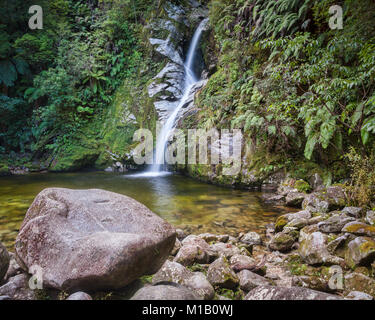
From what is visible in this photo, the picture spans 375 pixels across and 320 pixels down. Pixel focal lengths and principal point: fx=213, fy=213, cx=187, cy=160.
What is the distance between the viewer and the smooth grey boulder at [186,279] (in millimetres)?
1894

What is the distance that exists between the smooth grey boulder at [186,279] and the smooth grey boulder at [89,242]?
0.36 feet

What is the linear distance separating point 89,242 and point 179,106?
996cm

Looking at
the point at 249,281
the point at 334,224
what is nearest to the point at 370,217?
the point at 334,224

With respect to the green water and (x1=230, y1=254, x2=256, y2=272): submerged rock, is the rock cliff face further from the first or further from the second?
(x1=230, y1=254, x2=256, y2=272): submerged rock

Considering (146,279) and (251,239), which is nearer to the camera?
(146,279)

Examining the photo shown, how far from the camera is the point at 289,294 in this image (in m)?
1.63

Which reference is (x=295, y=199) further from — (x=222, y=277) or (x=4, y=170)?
(x=4, y=170)

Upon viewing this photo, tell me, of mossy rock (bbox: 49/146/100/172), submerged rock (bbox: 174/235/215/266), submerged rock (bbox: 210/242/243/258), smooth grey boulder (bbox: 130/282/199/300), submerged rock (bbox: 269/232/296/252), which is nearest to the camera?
smooth grey boulder (bbox: 130/282/199/300)

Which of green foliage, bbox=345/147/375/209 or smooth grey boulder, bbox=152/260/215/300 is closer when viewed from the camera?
smooth grey boulder, bbox=152/260/215/300

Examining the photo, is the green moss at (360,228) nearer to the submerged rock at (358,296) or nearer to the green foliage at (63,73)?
→ the submerged rock at (358,296)

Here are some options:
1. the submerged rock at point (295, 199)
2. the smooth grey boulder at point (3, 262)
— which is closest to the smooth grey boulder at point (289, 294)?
the smooth grey boulder at point (3, 262)

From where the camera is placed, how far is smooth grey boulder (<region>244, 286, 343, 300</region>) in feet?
5.19

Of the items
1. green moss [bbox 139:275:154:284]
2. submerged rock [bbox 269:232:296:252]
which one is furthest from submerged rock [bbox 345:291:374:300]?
green moss [bbox 139:275:154:284]
